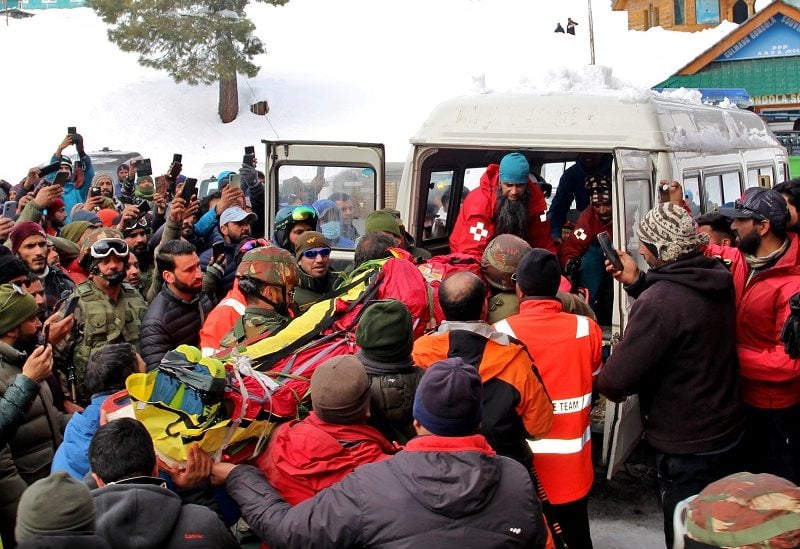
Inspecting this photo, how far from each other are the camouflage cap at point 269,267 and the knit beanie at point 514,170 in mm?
2165

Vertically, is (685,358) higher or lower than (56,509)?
lower

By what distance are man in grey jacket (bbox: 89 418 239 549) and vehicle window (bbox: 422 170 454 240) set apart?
5013mm

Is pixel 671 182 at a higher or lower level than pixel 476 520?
higher

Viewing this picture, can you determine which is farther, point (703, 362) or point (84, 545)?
point (703, 362)

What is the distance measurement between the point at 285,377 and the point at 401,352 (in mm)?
483

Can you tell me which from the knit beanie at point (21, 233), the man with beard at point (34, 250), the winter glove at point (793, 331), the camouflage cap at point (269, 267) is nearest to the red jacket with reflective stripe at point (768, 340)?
the winter glove at point (793, 331)

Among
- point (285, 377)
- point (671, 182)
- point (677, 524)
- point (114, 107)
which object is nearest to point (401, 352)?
point (285, 377)

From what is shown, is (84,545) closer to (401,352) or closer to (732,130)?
(401,352)

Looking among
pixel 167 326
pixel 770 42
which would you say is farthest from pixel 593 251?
pixel 770 42

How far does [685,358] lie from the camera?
420cm

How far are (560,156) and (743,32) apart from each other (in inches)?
730

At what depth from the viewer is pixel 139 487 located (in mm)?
2828

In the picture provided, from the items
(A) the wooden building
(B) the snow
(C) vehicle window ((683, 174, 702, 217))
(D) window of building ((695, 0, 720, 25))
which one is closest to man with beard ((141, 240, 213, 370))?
(C) vehicle window ((683, 174, 702, 217))

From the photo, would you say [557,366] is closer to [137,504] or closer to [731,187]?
[137,504]
